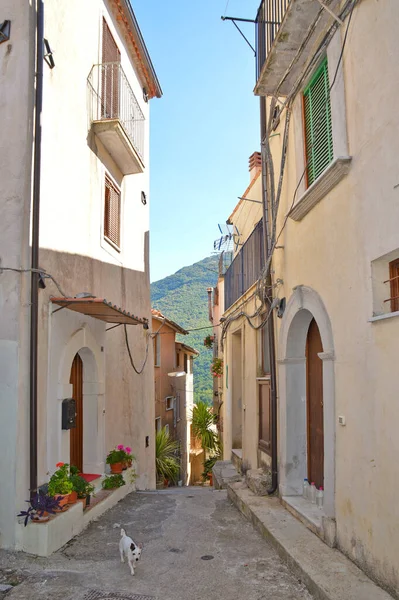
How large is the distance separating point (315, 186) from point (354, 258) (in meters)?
1.28

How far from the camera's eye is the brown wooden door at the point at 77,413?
9.23m

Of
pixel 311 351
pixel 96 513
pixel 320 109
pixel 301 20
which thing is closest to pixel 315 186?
pixel 320 109

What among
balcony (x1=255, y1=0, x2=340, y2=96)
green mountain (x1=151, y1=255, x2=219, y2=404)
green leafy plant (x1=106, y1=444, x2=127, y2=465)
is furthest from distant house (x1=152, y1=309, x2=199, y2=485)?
green mountain (x1=151, y1=255, x2=219, y2=404)

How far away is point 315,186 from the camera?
639 centimetres

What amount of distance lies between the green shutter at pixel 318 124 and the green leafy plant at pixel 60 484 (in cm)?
510

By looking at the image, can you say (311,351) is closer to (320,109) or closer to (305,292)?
(305,292)

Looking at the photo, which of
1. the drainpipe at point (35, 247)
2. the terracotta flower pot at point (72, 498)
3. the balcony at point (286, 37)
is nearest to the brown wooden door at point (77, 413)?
the terracotta flower pot at point (72, 498)

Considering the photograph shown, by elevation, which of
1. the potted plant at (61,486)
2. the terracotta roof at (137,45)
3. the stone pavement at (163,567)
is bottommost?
the stone pavement at (163,567)

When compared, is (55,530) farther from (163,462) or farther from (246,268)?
(163,462)

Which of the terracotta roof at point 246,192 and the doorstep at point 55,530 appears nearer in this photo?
the doorstep at point 55,530

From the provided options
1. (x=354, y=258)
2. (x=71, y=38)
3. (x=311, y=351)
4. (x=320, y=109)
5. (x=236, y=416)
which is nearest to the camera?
(x=354, y=258)

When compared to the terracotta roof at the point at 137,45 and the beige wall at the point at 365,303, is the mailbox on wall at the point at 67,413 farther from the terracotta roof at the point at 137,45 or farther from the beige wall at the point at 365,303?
the terracotta roof at the point at 137,45

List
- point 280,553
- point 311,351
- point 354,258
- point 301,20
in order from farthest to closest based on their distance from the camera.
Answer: point 311,351 < point 301,20 < point 280,553 < point 354,258

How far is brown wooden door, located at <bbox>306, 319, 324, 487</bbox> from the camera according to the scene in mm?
7602
